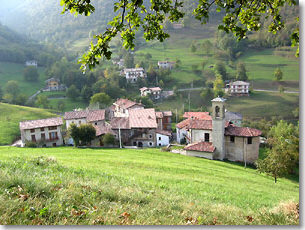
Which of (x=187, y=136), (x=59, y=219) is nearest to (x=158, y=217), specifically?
(x=59, y=219)

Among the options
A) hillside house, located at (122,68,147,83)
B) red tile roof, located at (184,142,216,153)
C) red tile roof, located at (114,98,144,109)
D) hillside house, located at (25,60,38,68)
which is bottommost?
red tile roof, located at (184,142,216,153)

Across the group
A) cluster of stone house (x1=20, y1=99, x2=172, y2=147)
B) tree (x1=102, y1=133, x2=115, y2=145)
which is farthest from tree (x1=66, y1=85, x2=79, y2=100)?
tree (x1=102, y1=133, x2=115, y2=145)

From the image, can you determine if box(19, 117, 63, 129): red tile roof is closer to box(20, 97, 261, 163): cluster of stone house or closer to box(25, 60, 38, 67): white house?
box(20, 97, 261, 163): cluster of stone house

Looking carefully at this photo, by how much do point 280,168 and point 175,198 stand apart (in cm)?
1233

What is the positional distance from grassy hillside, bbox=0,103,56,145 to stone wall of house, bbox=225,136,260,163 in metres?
22.4

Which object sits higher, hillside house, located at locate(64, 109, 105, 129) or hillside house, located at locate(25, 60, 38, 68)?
hillside house, located at locate(25, 60, 38, 68)

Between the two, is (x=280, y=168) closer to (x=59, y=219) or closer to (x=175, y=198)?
(x=175, y=198)

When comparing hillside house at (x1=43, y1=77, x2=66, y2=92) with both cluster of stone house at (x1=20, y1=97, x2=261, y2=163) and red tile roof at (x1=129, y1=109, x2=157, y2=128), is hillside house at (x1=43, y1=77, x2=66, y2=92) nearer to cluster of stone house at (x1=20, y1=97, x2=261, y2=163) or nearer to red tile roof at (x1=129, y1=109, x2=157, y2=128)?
cluster of stone house at (x1=20, y1=97, x2=261, y2=163)

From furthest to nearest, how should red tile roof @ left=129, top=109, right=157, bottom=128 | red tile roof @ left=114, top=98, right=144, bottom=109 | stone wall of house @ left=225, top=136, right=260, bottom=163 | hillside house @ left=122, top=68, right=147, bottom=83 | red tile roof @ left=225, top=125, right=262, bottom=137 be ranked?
hillside house @ left=122, top=68, right=147, bottom=83
red tile roof @ left=114, top=98, right=144, bottom=109
red tile roof @ left=129, top=109, right=157, bottom=128
stone wall of house @ left=225, top=136, right=260, bottom=163
red tile roof @ left=225, top=125, right=262, bottom=137

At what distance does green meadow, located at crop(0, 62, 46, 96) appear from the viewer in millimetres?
58031

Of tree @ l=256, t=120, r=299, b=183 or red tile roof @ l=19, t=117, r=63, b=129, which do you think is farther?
red tile roof @ l=19, t=117, r=63, b=129

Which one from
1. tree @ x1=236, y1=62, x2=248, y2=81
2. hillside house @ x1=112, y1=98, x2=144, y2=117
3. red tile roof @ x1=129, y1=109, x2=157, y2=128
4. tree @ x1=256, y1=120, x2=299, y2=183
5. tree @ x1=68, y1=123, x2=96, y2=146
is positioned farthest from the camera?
tree @ x1=236, y1=62, x2=248, y2=81

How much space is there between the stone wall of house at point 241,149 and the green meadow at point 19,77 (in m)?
48.4

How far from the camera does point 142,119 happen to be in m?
28.9
